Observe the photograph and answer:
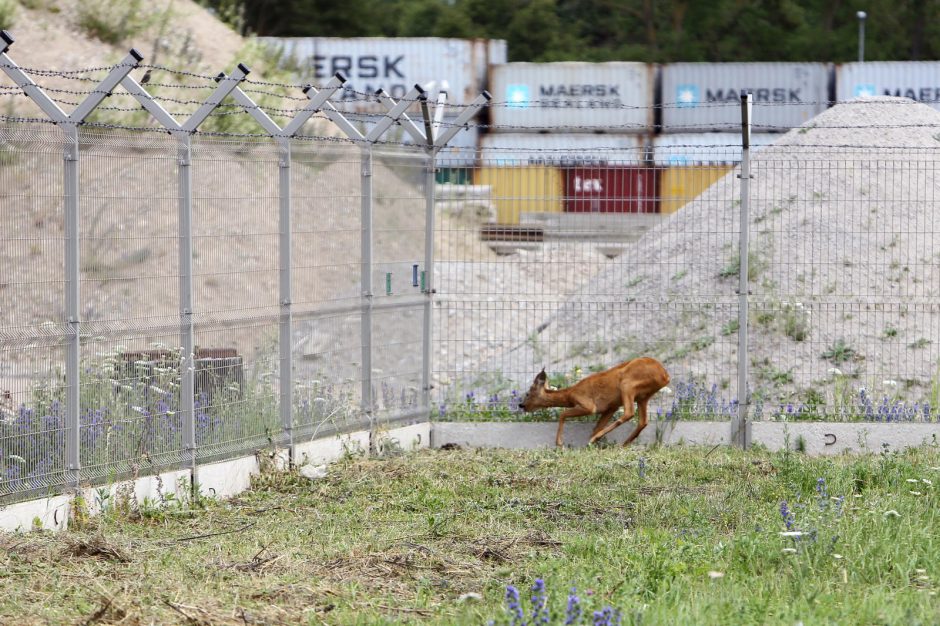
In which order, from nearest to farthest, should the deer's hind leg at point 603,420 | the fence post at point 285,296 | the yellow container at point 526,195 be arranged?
the fence post at point 285,296 → the deer's hind leg at point 603,420 → the yellow container at point 526,195

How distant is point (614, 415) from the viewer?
11711 millimetres

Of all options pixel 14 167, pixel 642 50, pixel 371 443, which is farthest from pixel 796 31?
pixel 14 167

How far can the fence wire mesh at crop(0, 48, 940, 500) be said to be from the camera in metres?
7.95

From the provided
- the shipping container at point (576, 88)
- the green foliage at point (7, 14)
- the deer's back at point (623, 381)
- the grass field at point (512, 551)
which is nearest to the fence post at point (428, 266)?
the deer's back at point (623, 381)

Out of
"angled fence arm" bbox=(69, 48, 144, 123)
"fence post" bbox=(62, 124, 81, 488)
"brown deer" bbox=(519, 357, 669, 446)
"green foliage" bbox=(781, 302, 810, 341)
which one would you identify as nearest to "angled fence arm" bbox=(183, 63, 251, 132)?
"angled fence arm" bbox=(69, 48, 144, 123)

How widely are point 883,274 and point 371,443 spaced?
5.77m

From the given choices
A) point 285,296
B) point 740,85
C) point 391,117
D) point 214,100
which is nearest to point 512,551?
point 285,296

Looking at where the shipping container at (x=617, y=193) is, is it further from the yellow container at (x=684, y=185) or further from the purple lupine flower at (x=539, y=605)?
the purple lupine flower at (x=539, y=605)

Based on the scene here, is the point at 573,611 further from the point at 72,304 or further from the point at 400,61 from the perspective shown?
the point at 400,61

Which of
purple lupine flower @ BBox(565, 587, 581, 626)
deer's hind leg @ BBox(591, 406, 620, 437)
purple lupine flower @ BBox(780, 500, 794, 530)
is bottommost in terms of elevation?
deer's hind leg @ BBox(591, 406, 620, 437)

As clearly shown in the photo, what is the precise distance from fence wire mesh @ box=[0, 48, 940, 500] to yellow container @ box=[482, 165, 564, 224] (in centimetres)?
4

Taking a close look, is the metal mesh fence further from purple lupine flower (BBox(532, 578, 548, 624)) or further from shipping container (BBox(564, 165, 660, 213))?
shipping container (BBox(564, 165, 660, 213))

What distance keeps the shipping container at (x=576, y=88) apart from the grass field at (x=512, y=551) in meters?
27.4

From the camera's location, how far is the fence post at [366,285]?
10.9 m
